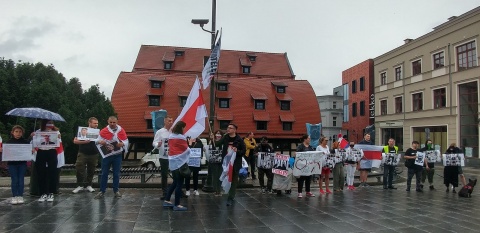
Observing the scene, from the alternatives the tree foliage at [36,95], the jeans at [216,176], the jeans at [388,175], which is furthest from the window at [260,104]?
the jeans at [216,176]

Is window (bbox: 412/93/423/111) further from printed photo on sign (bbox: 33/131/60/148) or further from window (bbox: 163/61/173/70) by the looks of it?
printed photo on sign (bbox: 33/131/60/148)

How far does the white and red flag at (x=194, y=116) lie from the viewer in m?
8.63

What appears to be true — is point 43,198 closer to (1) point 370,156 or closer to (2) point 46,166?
(2) point 46,166

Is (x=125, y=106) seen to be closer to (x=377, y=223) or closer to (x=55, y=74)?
(x=55, y=74)

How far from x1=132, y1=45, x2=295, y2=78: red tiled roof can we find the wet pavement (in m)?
42.3

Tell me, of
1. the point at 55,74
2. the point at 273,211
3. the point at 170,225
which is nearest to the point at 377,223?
the point at 273,211

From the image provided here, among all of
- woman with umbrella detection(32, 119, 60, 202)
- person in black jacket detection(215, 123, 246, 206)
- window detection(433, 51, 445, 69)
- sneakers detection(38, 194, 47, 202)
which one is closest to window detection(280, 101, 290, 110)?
window detection(433, 51, 445, 69)

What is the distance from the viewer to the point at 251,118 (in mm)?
40000

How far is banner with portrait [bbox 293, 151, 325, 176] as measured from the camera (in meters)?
9.95

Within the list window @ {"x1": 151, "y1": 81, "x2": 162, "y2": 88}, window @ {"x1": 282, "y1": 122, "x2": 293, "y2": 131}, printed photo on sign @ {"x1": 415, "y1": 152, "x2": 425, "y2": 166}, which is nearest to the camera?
printed photo on sign @ {"x1": 415, "y1": 152, "x2": 425, "y2": 166}

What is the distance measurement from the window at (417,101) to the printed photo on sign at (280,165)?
98.7 feet

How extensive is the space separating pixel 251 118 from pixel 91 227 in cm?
3409

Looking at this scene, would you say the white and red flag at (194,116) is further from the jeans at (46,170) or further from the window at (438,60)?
the window at (438,60)

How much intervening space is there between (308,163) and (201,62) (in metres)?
44.6
